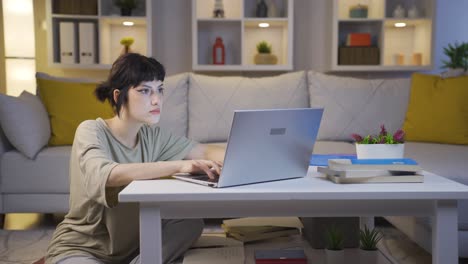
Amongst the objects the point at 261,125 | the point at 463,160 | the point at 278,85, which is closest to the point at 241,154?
the point at 261,125

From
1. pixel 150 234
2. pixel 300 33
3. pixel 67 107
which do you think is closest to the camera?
pixel 150 234

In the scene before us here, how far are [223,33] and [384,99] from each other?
1462 mm

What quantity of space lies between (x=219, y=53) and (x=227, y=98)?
2.96ft

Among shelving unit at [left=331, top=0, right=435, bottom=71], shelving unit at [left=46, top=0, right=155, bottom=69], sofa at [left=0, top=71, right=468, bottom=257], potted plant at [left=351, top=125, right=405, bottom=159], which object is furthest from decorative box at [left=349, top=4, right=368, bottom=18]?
potted plant at [left=351, top=125, right=405, bottom=159]

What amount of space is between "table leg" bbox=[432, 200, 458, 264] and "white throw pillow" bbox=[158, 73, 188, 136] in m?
2.24

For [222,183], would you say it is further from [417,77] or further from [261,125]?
[417,77]

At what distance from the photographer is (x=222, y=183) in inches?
49.3

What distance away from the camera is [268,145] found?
1280 mm

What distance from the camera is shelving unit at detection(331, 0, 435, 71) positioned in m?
4.08

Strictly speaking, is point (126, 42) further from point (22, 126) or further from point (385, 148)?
point (385, 148)

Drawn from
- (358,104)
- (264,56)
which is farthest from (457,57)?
(264,56)

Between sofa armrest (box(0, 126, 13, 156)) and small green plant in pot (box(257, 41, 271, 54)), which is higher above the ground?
small green plant in pot (box(257, 41, 271, 54))

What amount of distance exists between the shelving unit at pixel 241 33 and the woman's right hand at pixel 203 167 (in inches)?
107

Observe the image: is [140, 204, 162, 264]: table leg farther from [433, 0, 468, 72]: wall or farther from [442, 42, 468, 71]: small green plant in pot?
[433, 0, 468, 72]: wall
